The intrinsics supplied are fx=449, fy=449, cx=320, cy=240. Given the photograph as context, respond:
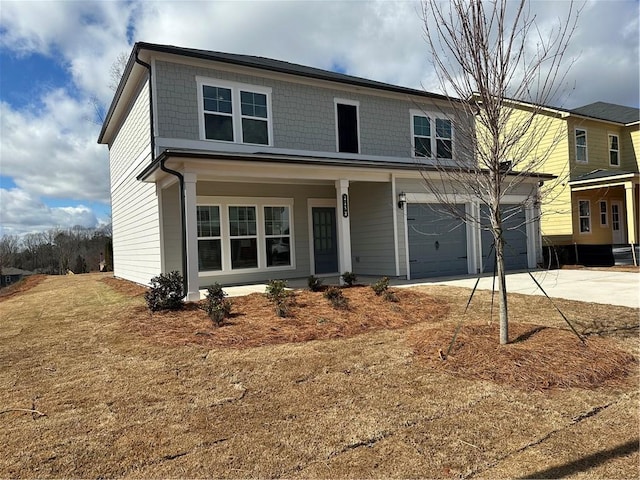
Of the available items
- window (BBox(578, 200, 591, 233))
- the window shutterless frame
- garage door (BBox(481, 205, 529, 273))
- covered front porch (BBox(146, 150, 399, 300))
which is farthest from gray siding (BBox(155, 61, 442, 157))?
window (BBox(578, 200, 591, 233))

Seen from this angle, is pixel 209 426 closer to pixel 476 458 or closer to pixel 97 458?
pixel 97 458

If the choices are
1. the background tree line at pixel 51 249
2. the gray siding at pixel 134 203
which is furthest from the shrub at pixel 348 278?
the background tree line at pixel 51 249

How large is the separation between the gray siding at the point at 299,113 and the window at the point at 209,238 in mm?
1946

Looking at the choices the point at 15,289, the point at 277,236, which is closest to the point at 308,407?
the point at 277,236

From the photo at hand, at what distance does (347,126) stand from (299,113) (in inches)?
65.7

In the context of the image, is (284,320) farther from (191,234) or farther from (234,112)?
(234,112)

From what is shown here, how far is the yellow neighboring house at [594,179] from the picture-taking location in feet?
59.8

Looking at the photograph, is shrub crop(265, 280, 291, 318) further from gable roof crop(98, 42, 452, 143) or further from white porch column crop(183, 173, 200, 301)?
gable roof crop(98, 42, 452, 143)

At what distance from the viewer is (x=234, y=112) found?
11.5 metres

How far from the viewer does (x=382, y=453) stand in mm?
2947

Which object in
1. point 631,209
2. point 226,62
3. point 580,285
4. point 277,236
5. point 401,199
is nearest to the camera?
point 580,285

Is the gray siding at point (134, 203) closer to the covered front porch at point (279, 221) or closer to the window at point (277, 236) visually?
the covered front porch at point (279, 221)

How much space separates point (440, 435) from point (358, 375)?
1367mm

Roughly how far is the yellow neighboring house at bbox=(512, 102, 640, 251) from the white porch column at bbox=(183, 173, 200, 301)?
14.6 meters
